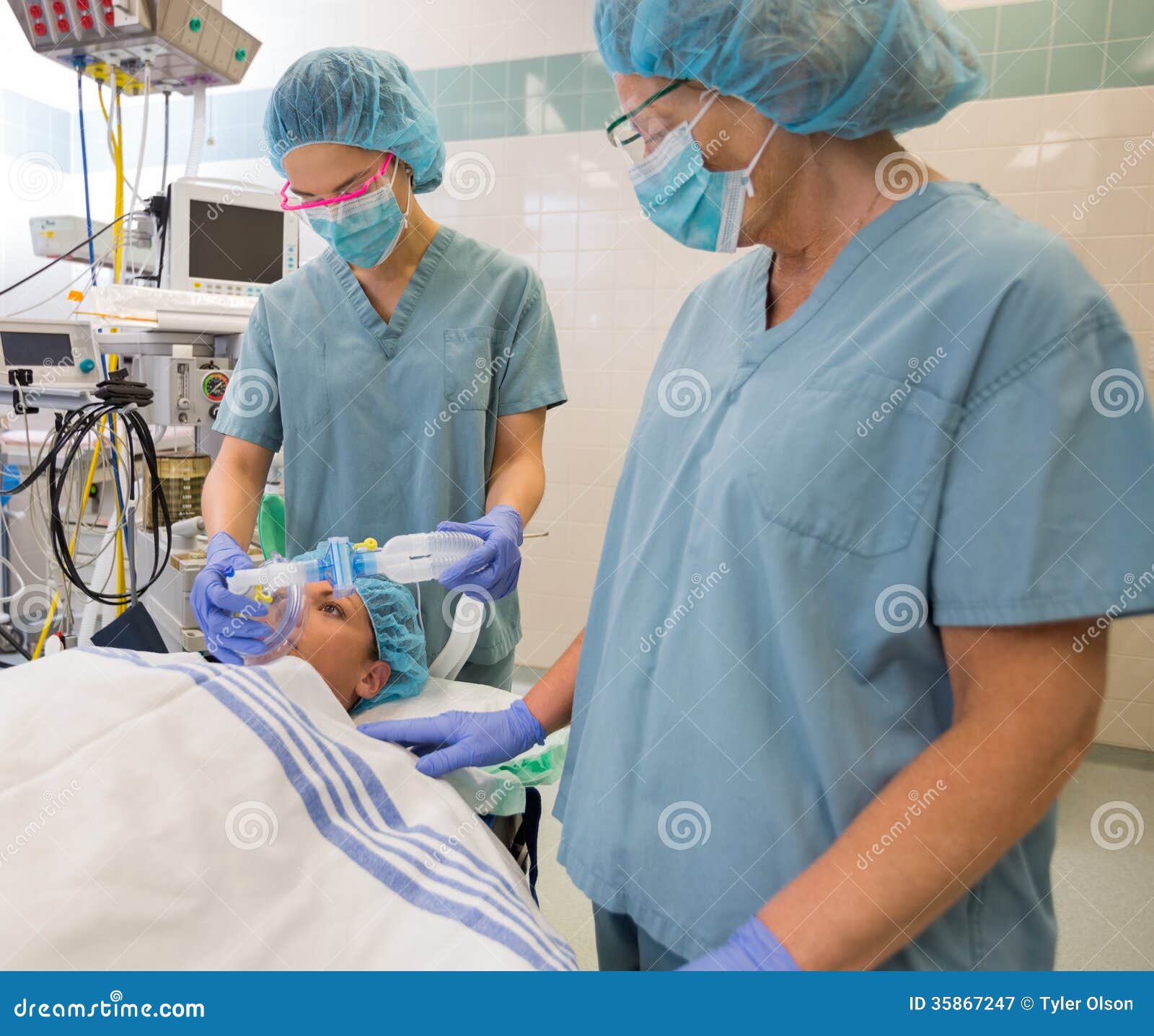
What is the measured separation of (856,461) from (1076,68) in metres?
3.02

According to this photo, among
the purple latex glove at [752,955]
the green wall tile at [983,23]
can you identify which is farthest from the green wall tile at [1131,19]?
the purple latex glove at [752,955]

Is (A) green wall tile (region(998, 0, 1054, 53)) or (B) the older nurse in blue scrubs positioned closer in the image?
(B) the older nurse in blue scrubs

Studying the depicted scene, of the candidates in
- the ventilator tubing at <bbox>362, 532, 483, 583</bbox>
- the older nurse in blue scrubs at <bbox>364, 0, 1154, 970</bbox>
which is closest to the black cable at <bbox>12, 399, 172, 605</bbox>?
the ventilator tubing at <bbox>362, 532, 483, 583</bbox>

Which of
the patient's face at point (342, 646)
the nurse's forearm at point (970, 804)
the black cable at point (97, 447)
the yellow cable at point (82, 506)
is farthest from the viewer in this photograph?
the yellow cable at point (82, 506)

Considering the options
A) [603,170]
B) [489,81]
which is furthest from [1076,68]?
[489,81]

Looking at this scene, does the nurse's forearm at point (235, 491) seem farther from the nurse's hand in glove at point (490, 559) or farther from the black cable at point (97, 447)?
the black cable at point (97, 447)

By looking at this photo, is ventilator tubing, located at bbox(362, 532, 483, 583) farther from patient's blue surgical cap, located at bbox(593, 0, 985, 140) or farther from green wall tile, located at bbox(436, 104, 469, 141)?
green wall tile, located at bbox(436, 104, 469, 141)

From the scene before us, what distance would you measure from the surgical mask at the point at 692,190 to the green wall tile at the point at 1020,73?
8.82 feet

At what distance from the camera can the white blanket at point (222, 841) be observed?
2.76 feet

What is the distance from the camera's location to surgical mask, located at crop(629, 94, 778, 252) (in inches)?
33.4

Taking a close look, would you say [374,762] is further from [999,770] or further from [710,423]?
[999,770]

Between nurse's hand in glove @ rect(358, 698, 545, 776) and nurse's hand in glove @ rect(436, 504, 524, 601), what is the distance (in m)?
0.22
